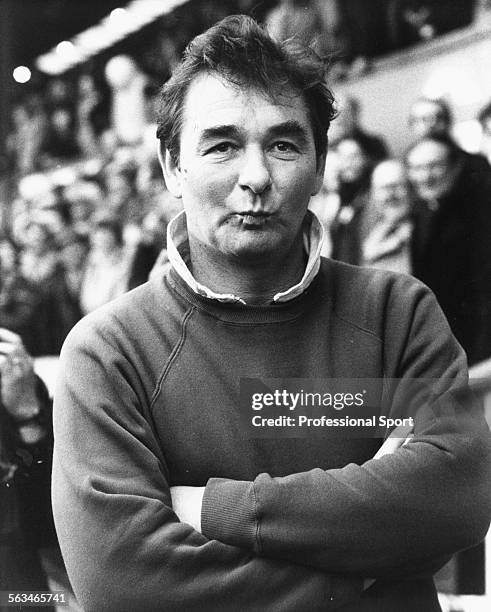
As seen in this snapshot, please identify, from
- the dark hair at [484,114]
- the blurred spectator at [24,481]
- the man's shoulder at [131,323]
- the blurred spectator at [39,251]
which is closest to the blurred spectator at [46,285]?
the blurred spectator at [39,251]

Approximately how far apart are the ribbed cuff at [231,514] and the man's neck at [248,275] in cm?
32

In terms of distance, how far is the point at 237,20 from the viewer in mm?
1573

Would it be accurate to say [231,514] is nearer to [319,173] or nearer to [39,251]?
[319,173]

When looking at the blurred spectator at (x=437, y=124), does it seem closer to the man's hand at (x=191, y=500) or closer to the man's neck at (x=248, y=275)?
the man's neck at (x=248, y=275)

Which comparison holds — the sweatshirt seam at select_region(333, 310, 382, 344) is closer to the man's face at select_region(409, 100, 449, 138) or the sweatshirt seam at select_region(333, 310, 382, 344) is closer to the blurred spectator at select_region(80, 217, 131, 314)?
the blurred spectator at select_region(80, 217, 131, 314)

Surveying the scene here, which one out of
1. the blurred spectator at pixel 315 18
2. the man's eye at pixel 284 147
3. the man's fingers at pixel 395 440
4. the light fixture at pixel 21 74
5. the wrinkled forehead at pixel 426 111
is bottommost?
the man's fingers at pixel 395 440

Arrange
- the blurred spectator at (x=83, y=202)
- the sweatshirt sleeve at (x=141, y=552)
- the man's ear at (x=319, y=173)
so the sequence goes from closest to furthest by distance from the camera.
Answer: the sweatshirt sleeve at (x=141, y=552) < the man's ear at (x=319, y=173) < the blurred spectator at (x=83, y=202)

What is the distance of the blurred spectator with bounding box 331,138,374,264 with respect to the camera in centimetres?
240

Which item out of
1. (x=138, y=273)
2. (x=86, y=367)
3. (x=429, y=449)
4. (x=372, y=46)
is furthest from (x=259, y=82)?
(x=372, y=46)

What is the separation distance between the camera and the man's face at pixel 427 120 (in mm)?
2389

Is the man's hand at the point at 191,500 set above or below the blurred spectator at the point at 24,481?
above

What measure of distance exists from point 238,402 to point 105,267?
Answer: 3.27 feet

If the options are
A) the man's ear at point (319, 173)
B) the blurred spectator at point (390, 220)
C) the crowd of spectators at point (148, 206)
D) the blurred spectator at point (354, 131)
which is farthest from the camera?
the blurred spectator at point (354, 131)

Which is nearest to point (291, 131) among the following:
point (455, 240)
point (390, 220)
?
point (455, 240)
